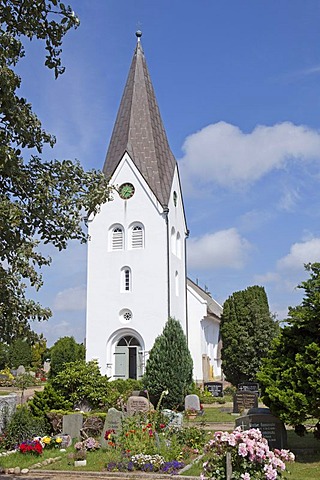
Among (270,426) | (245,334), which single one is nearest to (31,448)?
(270,426)

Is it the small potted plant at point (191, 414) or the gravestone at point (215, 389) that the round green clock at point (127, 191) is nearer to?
the gravestone at point (215, 389)

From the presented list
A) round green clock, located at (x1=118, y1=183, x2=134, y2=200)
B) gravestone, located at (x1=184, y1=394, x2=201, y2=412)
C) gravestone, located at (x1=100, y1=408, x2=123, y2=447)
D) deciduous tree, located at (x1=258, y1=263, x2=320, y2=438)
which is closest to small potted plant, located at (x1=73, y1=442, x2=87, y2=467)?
gravestone, located at (x1=100, y1=408, x2=123, y2=447)

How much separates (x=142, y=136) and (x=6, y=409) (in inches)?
906

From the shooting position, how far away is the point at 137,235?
32.7m

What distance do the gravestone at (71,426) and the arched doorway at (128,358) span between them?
53.8 ft

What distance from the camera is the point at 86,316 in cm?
3250

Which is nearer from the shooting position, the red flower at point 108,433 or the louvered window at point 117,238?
the red flower at point 108,433

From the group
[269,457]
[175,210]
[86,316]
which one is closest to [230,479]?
[269,457]

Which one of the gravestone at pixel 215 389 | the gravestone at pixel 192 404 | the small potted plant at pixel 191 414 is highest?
the gravestone at pixel 215 389

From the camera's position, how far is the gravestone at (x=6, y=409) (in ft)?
47.7

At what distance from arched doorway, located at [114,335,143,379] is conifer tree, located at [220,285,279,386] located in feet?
23.9

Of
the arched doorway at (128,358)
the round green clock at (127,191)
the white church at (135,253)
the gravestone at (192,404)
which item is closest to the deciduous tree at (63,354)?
the arched doorway at (128,358)

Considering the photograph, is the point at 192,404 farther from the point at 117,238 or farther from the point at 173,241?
the point at 173,241

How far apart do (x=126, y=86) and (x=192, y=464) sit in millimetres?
30011
